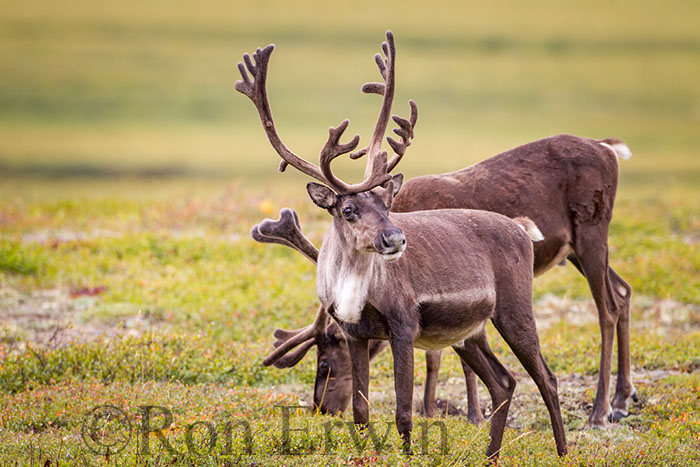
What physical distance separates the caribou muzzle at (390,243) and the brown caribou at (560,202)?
265cm

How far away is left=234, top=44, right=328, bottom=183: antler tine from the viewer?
6535 millimetres

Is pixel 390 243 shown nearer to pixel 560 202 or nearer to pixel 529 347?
pixel 529 347

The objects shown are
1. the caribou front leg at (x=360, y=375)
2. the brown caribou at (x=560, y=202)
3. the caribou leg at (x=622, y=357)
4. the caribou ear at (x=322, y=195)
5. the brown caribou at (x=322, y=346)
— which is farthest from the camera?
the caribou leg at (x=622, y=357)

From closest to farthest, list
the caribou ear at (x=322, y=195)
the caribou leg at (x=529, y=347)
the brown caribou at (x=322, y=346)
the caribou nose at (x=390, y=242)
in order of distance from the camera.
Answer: the caribou nose at (x=390, y=242)
the caribou ear at (x=322, y=195)
the caribou leg at (x=529, y=347)
the brown caribou at (x=322, y=346)

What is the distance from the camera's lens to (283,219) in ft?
26.5

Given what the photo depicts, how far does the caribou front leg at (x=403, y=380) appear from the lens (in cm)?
620

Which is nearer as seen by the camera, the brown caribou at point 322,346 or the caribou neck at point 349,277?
the caribou neck at point 349,277

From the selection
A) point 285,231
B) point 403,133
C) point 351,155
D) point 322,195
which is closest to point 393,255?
point 322,195

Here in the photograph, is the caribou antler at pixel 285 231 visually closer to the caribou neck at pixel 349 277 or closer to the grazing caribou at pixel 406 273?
the grazing caribou at pixel 406 273

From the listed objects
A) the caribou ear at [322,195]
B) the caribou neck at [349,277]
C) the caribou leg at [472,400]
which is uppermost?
the caribou ear at [322,195]

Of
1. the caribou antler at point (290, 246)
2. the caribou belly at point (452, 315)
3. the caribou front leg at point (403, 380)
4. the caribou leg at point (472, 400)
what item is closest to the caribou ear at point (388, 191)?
the caribou belly at point (452, 315)

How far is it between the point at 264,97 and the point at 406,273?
179cm

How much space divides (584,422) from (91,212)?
12134 mm

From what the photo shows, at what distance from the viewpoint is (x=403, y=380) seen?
20.5 ft
